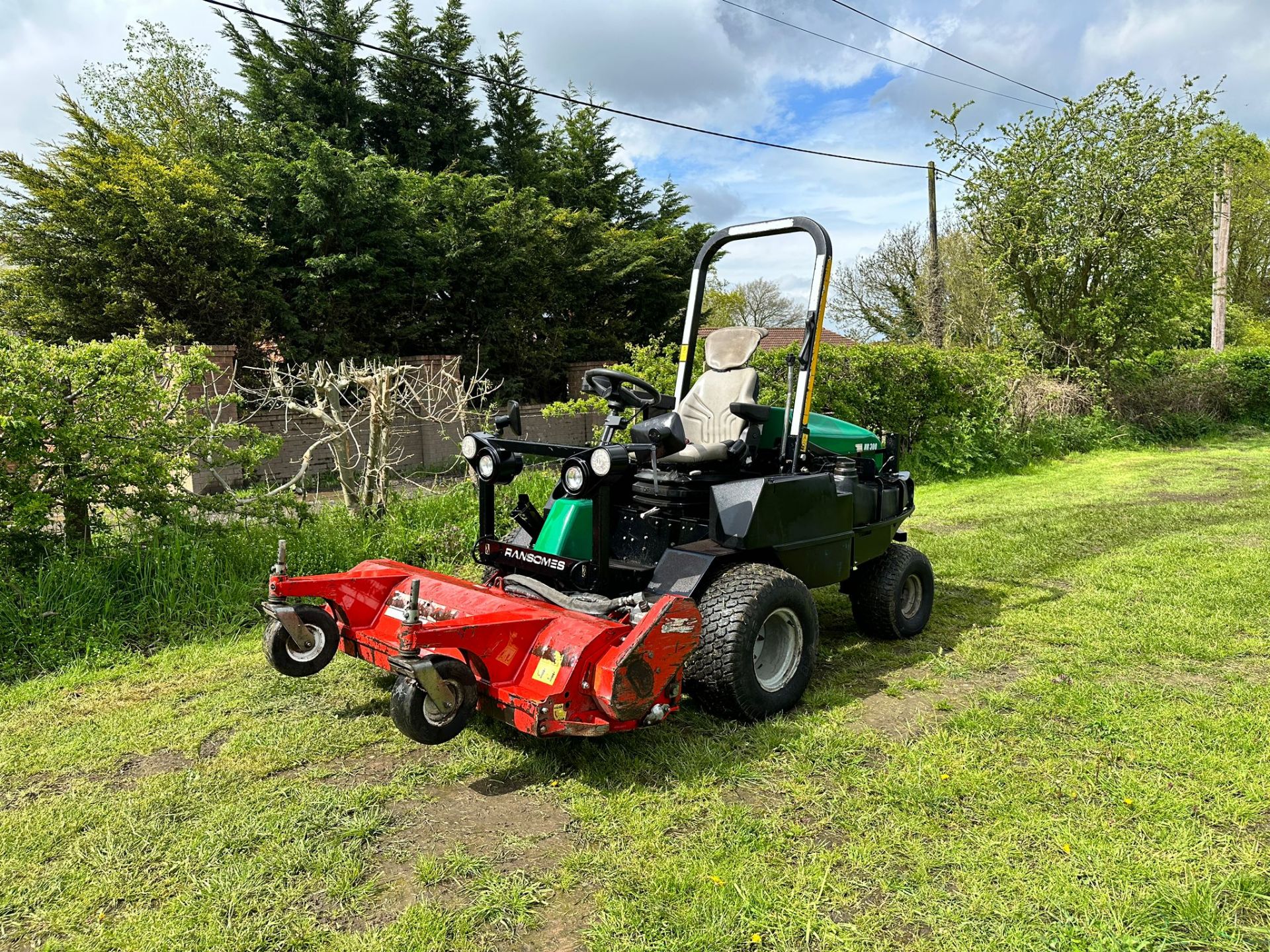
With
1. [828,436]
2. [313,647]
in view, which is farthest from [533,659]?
[828,436]

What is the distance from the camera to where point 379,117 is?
1712 cm

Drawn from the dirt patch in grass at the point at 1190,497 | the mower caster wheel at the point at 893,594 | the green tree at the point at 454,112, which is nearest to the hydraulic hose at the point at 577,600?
the mower caster wheel at the point at 893,594

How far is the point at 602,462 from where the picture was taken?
383 cm

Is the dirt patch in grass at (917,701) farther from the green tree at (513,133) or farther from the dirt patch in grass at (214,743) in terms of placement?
the green tree at (513,133)

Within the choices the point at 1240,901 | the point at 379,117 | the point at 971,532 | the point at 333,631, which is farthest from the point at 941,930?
the point at 379,117

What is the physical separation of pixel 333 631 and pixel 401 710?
1084mm

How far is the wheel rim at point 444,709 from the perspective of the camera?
10.5 feet

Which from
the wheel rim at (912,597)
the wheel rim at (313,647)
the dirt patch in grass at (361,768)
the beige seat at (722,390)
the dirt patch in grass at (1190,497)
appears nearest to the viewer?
the dirt patch in grass at (361,768)

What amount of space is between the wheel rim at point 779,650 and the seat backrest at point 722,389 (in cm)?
110

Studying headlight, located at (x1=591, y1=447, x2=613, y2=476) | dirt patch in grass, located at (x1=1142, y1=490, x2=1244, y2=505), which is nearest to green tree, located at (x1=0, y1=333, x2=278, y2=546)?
headlight, located at (x1=591, y1=447, x2=613, y2=476)

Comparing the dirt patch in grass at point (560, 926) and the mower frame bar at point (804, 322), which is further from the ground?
the mower frame bar at point (804, 322)

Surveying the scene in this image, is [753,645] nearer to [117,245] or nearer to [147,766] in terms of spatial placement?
[147,766]

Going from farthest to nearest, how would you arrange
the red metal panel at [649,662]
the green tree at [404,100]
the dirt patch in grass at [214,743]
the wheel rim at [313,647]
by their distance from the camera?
the green tree at [404,100] < the wheel rim at [313,647] < the dirt patch in grass at [214,743] < the red metal panel at [649,662]

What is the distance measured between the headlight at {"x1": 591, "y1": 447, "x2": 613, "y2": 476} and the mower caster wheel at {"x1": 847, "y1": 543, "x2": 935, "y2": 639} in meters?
2.22
